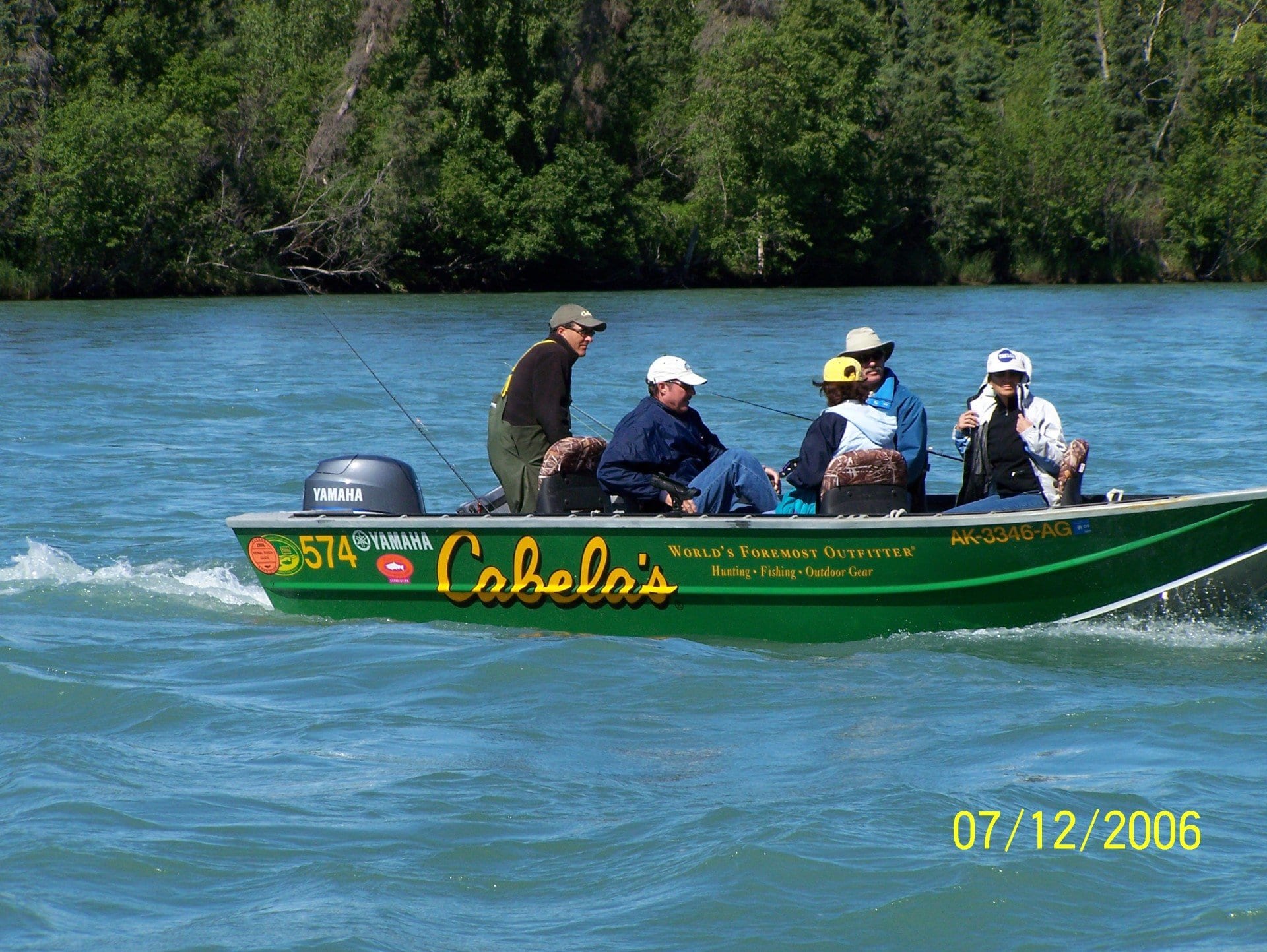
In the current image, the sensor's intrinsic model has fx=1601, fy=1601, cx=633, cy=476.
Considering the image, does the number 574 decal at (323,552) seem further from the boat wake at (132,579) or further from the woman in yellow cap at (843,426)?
the woman in yellow cap at (843,426)

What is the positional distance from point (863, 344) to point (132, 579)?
424cm

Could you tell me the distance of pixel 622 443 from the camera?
24.0 feet

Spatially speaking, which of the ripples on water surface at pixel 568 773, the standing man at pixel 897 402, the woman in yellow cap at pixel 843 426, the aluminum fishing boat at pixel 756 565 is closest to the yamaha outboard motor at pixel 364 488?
the aluminum fishing boat at pixel 756 565

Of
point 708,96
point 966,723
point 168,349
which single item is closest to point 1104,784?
point 966,723

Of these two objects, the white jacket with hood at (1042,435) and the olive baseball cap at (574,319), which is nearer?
the white jacket with hood at (1042,435)

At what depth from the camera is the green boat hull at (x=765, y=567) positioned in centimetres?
673

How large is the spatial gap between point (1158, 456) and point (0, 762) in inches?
415

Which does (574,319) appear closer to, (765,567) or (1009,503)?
(765,567)

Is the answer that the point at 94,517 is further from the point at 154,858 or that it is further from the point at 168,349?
the point at 168,349

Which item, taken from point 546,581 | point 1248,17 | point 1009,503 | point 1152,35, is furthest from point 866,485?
point 1152,35

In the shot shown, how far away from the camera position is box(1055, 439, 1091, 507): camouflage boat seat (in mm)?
6883

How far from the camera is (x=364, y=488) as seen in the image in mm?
7789
